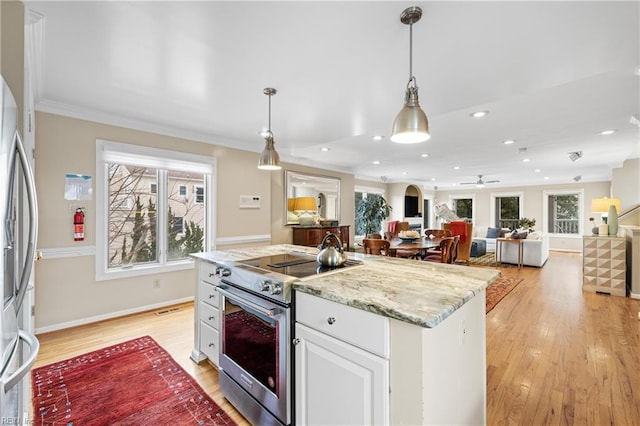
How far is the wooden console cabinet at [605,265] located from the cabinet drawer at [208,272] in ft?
17.9

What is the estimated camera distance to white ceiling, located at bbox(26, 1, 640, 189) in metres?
1.61

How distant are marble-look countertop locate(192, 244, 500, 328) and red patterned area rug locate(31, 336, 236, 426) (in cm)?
112

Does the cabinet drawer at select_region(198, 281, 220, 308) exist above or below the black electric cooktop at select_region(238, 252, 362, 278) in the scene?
below

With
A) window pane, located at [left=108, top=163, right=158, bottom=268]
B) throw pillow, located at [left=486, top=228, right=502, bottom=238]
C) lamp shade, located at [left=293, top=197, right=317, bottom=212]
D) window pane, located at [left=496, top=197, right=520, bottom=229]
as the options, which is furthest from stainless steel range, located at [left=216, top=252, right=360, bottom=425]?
window pane, located at [left=496, top=197, right=520, bottom=229]

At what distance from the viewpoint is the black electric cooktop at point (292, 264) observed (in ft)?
5.86

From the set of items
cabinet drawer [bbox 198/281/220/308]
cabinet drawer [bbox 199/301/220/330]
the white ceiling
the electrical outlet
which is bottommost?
cabinet drawer [bbox 199/301/220/330]

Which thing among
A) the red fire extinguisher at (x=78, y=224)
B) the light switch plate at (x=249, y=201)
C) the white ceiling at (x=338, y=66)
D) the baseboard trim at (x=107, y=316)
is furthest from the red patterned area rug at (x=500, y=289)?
the red fire extinguisher at (x=78, y=224)

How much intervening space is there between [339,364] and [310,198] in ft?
15.0

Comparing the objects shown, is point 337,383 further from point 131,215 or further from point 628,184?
point 628,184

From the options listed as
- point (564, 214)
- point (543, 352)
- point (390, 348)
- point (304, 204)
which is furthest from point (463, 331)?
point (564, 214)

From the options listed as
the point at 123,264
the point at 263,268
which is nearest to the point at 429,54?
the point at 263,268

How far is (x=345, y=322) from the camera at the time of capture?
1.27 m

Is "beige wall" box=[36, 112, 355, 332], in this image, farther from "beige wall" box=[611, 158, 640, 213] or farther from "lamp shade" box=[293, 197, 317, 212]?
"beige wall" box=[611, 158, 640, 213]

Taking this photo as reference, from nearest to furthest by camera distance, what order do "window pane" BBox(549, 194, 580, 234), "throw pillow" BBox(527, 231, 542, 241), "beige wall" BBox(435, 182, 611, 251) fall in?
"throw pillow" BBox(527, 231, 542, 241) → "beige wall" BBox(435, 182, 611, 251) → "window pane" BBox(549, 194, 580, 234)
